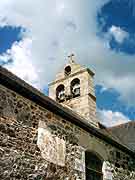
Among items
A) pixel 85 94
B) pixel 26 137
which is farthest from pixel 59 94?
pixel 26 137

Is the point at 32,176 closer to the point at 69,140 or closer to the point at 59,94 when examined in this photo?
the point at 69,140

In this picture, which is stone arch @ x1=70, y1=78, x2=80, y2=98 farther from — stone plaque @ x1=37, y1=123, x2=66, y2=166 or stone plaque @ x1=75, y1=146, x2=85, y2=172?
stone plaque @ x1=37, y1=123, x2=66, y2=166

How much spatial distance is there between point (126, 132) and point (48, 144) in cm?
728

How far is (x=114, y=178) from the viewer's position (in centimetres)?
991

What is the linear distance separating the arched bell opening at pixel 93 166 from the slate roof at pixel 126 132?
3.37m

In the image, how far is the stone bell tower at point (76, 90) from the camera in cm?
1595

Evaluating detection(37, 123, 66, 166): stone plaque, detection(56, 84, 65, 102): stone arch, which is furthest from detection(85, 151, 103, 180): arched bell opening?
detection(56, 84, 65, 102): stone arch

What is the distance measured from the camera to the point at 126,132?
566 inches

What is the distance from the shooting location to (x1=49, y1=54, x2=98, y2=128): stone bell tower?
1595cm

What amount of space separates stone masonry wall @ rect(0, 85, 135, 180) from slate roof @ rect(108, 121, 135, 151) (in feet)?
→ 15.0

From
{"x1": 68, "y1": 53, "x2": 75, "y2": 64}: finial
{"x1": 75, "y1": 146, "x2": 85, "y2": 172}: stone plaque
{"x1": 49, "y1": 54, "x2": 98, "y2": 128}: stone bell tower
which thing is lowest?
{"x1": 75, "y1": 146, "x2": 85, "y2": 172}: stone plaque

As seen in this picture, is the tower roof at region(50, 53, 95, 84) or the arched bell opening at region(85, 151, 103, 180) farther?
the tower roof at region(50, 53, 95, 84)

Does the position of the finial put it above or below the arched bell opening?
above

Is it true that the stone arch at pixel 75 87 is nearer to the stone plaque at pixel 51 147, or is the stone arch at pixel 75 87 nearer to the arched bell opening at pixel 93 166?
the arched bell opening at pixel 93 166
